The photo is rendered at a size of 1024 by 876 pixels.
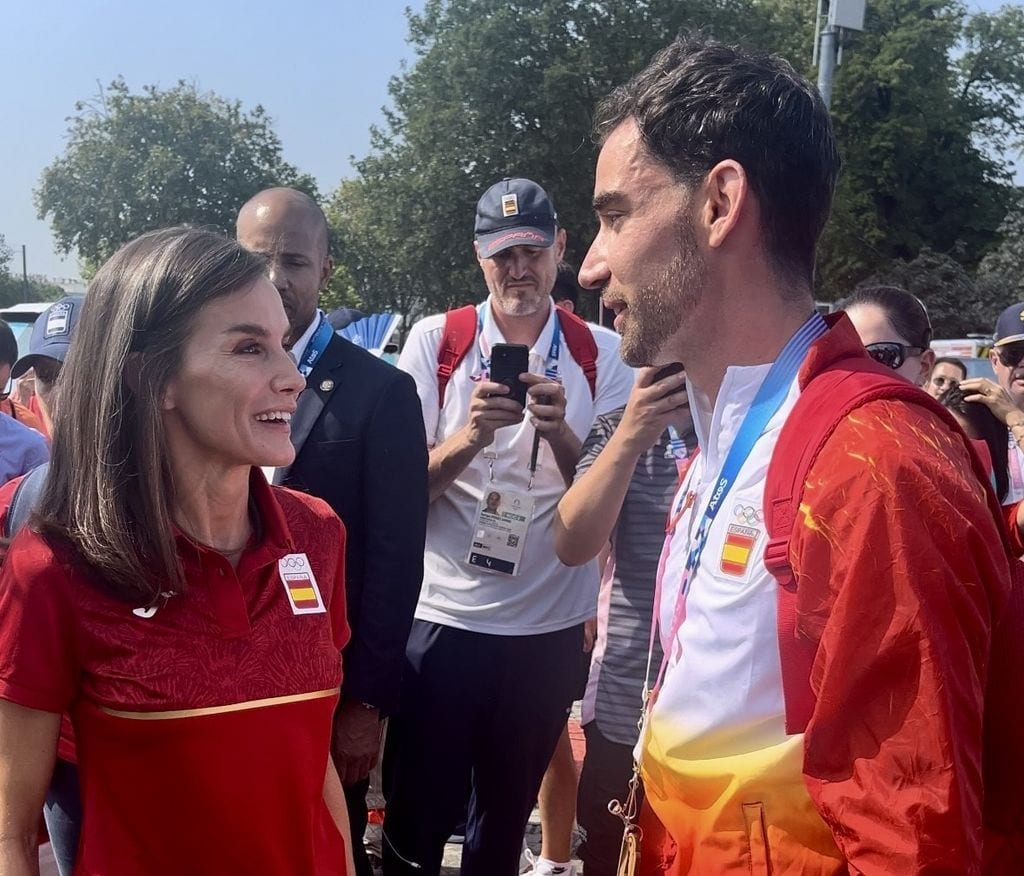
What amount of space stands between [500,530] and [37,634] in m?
1.88

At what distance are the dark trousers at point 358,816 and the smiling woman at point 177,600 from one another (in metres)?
1.10

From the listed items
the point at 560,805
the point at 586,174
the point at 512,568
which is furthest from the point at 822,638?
the point at 586,174

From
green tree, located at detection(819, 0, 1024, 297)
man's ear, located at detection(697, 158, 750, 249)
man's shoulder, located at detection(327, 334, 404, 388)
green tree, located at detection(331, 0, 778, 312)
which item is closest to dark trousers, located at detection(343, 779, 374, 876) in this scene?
man's shoulder, located at detection(327, 334, 404, 388)

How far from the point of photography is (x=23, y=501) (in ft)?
7.16

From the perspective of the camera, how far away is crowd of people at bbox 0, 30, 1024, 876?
1174mm

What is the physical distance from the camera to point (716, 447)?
167 centimetres

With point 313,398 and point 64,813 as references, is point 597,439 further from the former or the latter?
point 64,813

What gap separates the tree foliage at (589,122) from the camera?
3009 cm

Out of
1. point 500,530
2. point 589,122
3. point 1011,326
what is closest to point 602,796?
point 500,530

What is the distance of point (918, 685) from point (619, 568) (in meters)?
2.11

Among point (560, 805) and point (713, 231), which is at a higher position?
point (713, 231)

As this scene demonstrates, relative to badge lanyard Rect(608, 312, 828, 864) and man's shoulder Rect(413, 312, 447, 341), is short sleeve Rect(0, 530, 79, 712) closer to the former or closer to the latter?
badge lanyard Rect(608, 312, 828, 864)

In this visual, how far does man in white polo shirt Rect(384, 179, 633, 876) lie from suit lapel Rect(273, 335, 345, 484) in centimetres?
47

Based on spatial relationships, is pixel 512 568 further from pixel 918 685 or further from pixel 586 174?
pixel 586 174
